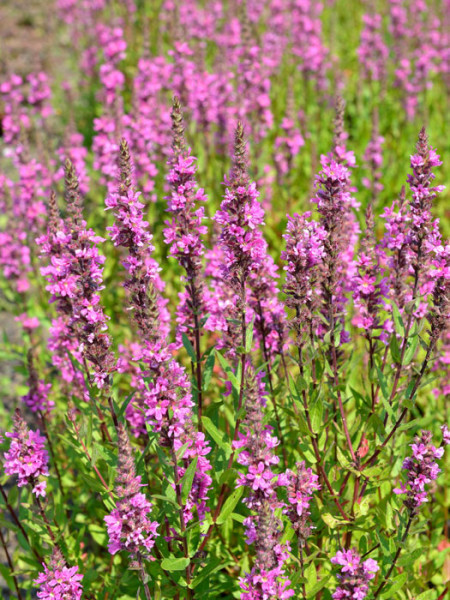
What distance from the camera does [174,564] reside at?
3.74 m

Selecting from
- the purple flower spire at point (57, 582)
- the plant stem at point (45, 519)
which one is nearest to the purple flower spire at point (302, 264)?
the purple flower spire at point (57, 582)

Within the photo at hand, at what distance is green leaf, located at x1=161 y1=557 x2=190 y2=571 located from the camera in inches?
146

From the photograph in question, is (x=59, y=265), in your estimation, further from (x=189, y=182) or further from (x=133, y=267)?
(x=189, y=182)

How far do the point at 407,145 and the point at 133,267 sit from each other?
820 cm

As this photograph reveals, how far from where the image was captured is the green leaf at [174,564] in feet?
12.2

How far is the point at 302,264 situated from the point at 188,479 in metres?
1.46

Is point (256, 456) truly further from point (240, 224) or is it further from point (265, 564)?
point (240, 224)

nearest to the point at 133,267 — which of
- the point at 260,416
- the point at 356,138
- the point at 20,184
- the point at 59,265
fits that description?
the point at 59,265

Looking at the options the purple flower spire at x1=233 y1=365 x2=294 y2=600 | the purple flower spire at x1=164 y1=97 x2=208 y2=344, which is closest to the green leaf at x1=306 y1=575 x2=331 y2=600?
the purple flower spire at x1=233 y1=365 x2=294 y2=600

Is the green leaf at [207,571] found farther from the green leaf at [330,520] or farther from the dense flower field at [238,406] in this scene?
the green leaf at [330,520]

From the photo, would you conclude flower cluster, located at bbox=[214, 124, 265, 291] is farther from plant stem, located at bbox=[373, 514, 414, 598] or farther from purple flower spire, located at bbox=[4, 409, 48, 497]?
plant stem, located at bbox=[373, 514, 414, 598]

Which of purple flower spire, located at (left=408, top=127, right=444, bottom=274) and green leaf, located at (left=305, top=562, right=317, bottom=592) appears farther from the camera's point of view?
green leaf, located at (left=305, top=562, right=317, bottom=592)

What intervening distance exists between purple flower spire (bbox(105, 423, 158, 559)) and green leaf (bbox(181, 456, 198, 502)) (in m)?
0.27

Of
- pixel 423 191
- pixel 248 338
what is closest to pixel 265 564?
pixel 248 338
